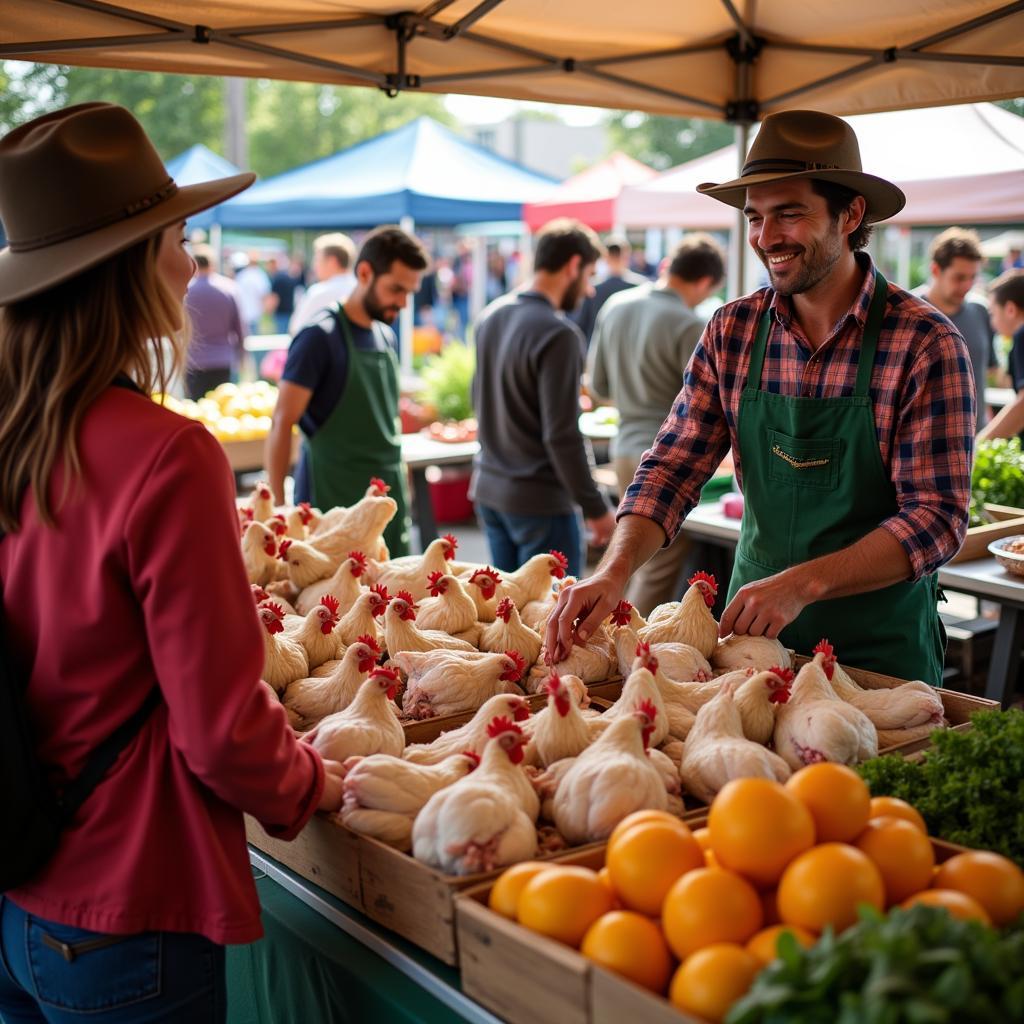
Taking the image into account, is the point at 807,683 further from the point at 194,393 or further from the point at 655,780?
the point at 194,393

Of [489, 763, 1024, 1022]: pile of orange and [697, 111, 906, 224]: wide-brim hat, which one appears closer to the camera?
[489, 763, 1024, 1022]: pile of orange

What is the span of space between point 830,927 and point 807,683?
93cm

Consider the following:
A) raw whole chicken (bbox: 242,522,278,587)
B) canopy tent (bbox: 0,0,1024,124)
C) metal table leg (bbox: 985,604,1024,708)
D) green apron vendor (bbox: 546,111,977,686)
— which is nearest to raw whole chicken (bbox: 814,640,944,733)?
green apron vendor (bbox: 546,111,977,686)

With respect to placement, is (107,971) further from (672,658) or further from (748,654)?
(748,654)

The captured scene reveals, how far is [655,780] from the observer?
6.23 feet

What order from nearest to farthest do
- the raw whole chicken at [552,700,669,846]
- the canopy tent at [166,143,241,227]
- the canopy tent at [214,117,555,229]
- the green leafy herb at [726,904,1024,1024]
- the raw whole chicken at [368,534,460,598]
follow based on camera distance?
the green leafy herb at [726,904,1024,1024], the raw whole chicken at [552,700,669,846], the raw whole chicken at [368,534,460,598], the canopy tent at [214,117,555,229], the canopy tent at [166,143,241,227]

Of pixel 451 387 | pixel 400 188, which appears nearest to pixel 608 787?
pixel 451 387

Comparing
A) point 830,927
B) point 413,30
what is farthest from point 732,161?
point 830,927

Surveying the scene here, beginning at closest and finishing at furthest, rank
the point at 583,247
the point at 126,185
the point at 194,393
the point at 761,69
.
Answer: the point at 126,185
the point at 761,69
the point at 583,247
the point at 194,393

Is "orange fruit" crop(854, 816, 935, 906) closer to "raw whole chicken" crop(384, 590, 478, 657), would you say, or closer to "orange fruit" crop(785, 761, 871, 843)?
"orange fruit" crop(785, 761, 871, 843)

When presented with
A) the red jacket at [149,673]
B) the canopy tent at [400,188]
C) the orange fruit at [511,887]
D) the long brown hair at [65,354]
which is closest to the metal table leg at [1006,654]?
the orange fruit at [511,887]

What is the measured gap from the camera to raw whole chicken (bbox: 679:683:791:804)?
6.54ft

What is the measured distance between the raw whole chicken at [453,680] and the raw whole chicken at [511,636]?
8.2 inches

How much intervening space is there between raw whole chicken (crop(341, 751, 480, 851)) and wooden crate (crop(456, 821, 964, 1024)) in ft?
0.83
